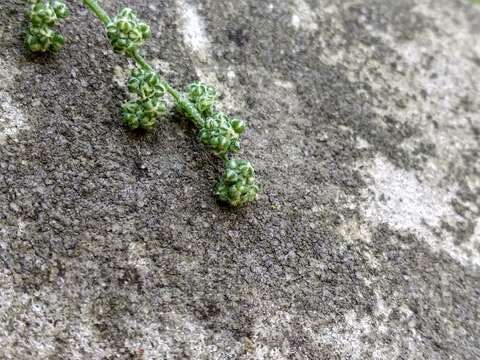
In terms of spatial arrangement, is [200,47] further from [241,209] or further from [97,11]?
[241,209]

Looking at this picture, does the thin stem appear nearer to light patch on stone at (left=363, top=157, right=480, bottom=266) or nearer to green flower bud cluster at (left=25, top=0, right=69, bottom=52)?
green flower bud cluster at (left=25, top=0, right=69, bottom=52)

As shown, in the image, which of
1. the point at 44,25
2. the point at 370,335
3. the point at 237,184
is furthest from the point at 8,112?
the point at 370,335

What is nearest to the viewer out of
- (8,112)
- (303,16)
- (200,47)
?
(8,112)

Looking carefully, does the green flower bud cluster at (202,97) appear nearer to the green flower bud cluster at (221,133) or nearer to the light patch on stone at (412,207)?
the green flower bud cluster at (221,133)

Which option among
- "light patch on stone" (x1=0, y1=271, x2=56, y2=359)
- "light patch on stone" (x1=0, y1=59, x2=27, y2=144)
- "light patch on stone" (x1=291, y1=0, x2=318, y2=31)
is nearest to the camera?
"light patch on stone" (x1=0, y1=271, x2=56, y2=359)

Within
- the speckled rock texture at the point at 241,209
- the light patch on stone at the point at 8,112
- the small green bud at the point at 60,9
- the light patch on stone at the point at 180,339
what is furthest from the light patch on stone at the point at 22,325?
the small green bud at the point at 60,9

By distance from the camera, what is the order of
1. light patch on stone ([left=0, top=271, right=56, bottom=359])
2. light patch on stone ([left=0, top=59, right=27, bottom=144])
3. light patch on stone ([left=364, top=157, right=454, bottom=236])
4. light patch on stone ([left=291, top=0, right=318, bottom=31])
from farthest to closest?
1. light patch on stone ([left=291, top=0, right=318, bottom=31])
2. light patch on stone ([left=364, top=157, right=454, bottom=236])
3. light patch on stone ([left=0, top=59, right=27, bottom=144])
4. light patch on stone ([left=0, top=271, right=56, bottom=359])

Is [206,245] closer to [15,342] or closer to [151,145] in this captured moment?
[151,145]

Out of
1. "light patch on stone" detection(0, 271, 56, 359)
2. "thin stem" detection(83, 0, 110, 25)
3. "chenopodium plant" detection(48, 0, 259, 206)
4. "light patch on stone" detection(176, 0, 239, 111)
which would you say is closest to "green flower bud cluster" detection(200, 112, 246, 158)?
"chenopodium plant" detection(48, 0, 259, 206)
